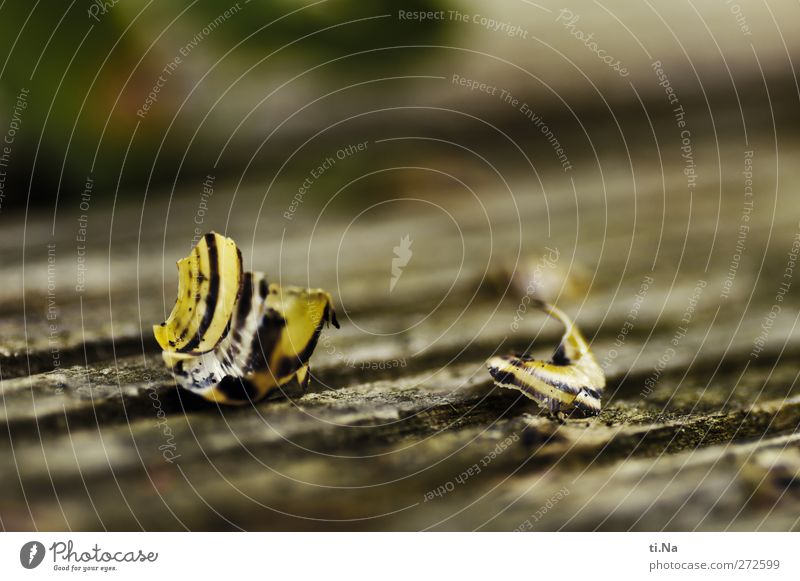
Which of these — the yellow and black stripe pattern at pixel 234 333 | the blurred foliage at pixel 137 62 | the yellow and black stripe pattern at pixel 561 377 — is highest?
the blurred foliage at pixel 137 62

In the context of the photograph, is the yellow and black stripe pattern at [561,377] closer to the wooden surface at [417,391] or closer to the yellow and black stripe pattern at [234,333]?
the wooden surface at [417,391]

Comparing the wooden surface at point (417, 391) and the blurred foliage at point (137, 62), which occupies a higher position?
the blurred foliage at point (137, 62)

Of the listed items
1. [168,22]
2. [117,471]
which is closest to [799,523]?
[117,471]

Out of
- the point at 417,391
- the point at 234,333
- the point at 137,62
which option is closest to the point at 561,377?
the point at 417,391

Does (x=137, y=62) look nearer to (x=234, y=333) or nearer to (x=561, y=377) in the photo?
(x=234, y=333)

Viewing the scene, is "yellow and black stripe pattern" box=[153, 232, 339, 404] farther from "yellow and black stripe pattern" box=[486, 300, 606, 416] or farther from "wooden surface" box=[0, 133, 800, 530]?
Result: "yellow and black stripe pattern" box=[486, 300, 606, 416]

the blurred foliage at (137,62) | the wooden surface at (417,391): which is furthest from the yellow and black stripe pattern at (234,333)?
the blurred foliage at (137,62)

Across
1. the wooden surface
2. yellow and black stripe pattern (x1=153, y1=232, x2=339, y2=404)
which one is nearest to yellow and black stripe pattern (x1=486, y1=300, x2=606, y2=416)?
the wooden surface
